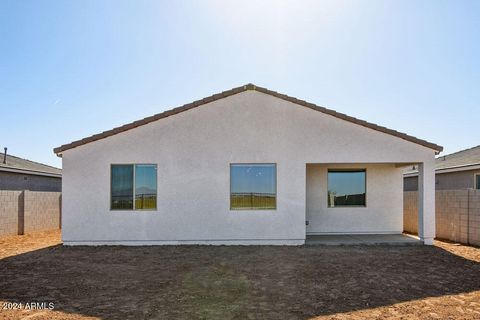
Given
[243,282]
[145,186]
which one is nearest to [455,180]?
[243,282]

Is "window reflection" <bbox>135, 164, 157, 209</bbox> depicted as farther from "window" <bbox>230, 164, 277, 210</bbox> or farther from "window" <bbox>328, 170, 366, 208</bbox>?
"window" <bbox>328, 170, 366, 208</bbox>

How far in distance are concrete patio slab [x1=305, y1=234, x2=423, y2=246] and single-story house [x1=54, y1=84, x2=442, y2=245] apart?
24.1 inches

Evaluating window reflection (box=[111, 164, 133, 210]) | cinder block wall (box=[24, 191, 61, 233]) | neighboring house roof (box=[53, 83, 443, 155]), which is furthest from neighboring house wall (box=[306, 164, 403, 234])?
cinder block wall (box=[24, 191, 61, 233])

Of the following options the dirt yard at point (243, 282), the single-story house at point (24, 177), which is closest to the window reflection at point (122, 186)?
the dirt yard at point (243, 282)

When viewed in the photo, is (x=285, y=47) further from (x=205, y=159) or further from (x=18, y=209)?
(x=18, y=209)

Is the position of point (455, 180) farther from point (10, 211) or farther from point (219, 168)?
point (10, 211)

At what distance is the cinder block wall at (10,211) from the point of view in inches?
534

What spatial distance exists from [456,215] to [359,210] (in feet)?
11.0

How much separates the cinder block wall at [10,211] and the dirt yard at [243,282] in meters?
3.27

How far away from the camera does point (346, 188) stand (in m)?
13.8

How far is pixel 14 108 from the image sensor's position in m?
16.1

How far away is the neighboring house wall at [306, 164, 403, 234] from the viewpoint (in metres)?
13.7

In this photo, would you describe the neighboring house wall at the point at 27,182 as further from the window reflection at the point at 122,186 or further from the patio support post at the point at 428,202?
the patio support post at the point at 428,202

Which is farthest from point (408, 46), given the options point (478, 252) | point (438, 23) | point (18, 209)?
point (18, 209)
